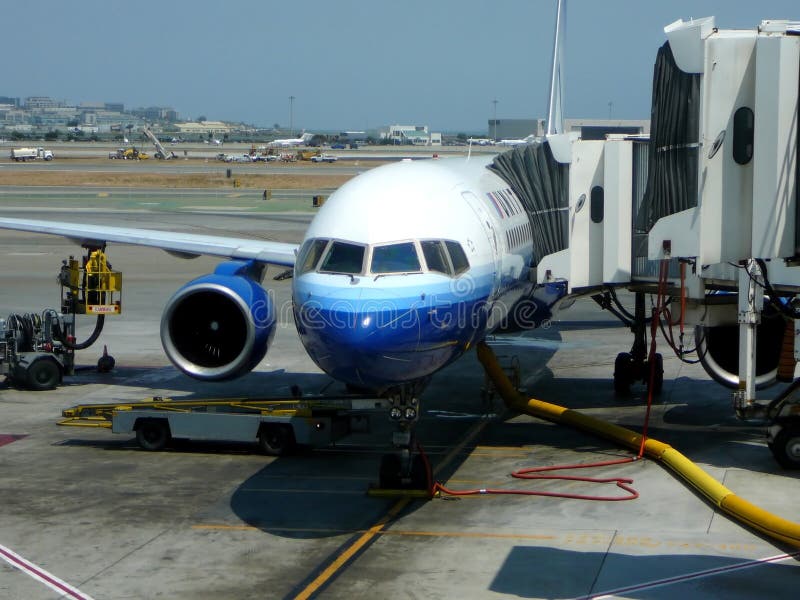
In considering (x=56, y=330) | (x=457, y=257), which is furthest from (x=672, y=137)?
(x=56, y=330)

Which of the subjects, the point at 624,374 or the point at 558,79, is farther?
the point at 558,79

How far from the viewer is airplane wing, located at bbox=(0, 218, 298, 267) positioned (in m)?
Result: 21.6

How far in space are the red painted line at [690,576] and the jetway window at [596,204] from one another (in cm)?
682

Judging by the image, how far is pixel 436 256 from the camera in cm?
1374

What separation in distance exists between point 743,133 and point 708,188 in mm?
765

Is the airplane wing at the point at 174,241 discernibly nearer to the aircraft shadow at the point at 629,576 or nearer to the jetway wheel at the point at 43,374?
the jetway wheel at the point at 43,374

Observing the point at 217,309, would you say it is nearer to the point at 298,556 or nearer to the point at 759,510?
the point at 298,556

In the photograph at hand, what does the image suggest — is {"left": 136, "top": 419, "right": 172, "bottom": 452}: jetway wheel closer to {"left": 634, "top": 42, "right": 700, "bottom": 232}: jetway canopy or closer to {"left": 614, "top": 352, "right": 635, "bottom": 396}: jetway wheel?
{"left": 634, "top": 42, "right": 700, "bottom": 232}: jetway canopy

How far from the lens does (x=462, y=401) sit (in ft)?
71.5

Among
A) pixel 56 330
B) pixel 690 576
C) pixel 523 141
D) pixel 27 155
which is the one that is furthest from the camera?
pixel 27 155

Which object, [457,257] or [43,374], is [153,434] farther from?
[457,257]

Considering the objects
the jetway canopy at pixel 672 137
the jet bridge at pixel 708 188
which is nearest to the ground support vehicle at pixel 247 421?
the jet bridge at pixel 708 188

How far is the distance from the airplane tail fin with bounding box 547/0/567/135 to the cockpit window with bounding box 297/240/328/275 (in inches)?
605

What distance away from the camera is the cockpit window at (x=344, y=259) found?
13.3 metres
